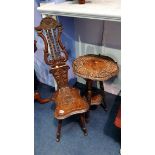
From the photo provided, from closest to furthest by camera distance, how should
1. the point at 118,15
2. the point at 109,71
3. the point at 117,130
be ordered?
the point at 118,15 < the point at 109,71 < the point at 117,130

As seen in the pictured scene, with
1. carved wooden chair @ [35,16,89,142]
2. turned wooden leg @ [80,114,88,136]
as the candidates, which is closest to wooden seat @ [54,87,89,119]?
carved wooden chair @ [35,16,89,142]

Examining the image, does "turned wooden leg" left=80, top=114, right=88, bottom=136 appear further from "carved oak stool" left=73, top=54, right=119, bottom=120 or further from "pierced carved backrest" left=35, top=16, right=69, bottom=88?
"pierced carved backrest" left=35, top=16, right=69, bottom=88

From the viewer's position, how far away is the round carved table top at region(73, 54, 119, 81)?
1.74m

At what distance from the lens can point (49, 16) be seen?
79.0 inches

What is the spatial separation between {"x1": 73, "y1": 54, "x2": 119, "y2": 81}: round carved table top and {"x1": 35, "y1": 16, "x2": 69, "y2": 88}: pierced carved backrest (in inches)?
4.8

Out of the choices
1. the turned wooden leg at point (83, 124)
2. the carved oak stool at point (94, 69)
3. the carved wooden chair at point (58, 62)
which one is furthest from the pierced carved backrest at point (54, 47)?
the turned wooden leg at point (83, 124)

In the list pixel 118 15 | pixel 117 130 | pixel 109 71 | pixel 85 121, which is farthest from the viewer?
pixel 85 121

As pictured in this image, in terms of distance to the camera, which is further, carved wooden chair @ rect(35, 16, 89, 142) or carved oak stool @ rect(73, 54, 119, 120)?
carved wooden chair @ rect(35, 16, 89, 142)

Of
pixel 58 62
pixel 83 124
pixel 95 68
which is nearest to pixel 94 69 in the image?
pixel 95 68

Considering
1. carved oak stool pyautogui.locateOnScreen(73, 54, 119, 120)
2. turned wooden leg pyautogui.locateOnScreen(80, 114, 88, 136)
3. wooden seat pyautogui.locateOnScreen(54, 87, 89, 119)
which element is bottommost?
turned wooden leg pyautogui.locateOnScreen(80, 114, 88, 136)

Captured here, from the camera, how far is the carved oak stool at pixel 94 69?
174 cm
